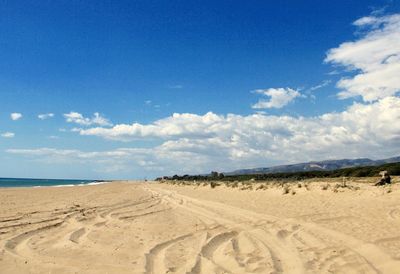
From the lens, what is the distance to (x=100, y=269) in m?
6.98

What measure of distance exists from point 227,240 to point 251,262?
7.63 ft

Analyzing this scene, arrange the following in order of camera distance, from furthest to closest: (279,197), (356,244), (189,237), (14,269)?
(279,197)
(189,237)
(356,244)
(14,269)

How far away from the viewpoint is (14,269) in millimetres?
6922

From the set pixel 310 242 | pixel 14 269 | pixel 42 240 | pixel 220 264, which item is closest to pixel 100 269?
pixel 14 269

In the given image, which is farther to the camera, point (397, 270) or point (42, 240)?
point (42, 240)

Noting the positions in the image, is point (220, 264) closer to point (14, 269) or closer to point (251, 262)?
point (251, 262)

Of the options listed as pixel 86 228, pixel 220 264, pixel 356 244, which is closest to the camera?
pixel 220 264

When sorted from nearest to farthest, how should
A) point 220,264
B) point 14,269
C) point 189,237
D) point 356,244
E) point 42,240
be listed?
point 14,269
point 220,264
point 356,244
point 42,240
point 189,237

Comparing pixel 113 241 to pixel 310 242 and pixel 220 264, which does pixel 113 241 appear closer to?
pixel 220 264

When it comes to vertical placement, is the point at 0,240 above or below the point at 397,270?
above

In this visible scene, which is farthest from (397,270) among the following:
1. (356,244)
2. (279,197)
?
(279,197)

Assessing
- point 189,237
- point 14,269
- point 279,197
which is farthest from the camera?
point 279,197

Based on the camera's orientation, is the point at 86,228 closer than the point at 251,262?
No

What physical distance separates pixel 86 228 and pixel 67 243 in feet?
7.95
